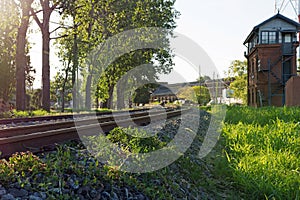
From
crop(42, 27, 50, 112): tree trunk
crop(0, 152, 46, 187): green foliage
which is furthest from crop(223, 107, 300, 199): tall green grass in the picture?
crop(42, 27, 50, 112): tree trunk

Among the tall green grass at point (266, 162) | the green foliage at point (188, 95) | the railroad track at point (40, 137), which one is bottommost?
the tall green grass at point (266, 162)

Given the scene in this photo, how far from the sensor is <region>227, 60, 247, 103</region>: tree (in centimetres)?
4775

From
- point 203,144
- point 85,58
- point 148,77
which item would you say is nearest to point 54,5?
point 85,58

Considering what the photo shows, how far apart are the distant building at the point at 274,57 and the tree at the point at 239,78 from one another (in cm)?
1512

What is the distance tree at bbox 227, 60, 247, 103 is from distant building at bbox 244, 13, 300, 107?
15.1 meters

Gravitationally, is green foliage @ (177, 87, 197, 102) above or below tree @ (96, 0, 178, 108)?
below

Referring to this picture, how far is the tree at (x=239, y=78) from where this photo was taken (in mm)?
47750

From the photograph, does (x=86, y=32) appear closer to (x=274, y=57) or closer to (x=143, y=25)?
(x=143, y=25)

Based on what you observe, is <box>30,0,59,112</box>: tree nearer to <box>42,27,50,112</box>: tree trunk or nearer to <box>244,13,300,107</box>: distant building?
<box>42,27,50,112</box>: tree trunk

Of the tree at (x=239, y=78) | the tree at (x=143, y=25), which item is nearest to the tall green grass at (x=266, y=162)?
the tree at (x=143, y=25)

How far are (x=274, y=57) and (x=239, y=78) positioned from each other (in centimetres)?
1905

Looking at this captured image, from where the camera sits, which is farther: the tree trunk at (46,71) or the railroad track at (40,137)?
the tree trunk at (46,71)

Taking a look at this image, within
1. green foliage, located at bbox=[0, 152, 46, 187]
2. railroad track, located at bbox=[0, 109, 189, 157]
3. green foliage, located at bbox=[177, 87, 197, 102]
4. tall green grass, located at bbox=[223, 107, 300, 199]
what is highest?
green foliage, located at bbox=[177, 87, 197, 102]

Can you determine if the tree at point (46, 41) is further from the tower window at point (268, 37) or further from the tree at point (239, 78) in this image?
the tree at point (239, 78)
